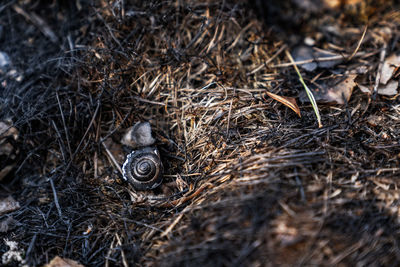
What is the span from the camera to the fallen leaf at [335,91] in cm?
231

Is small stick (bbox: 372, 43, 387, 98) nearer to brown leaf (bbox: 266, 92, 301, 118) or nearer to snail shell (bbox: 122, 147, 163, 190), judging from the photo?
brown leaf (bbox: 266, 92, 301, 118)

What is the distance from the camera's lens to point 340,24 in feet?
9.87

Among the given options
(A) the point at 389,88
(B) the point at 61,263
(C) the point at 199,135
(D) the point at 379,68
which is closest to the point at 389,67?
(D) the point at 379,68

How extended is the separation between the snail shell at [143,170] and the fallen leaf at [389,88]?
1879 millimetres

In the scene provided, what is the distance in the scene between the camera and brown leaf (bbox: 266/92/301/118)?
7.05 ft

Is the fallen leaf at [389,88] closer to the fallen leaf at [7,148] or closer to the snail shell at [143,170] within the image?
the snail shell at [143,170]

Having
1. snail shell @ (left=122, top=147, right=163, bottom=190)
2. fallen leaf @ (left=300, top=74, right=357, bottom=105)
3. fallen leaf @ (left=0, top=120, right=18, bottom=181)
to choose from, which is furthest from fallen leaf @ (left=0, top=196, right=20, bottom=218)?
fallen leaf @ (left=300, top=74, right=357, bottom=105)

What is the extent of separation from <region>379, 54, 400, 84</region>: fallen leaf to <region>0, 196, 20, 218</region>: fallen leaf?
3.05 m

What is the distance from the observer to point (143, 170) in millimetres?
2129

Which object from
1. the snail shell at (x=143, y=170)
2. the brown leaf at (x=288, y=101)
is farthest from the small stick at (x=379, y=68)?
the snail shell at (x=143, y=170)

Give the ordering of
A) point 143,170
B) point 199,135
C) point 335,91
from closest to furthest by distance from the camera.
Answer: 1. point 143,170
2. point 199,135
3. point 335,91

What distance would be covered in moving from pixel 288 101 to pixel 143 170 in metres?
1.21

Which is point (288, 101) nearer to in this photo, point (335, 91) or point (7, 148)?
point (335, 91)

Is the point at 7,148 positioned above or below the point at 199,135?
above
